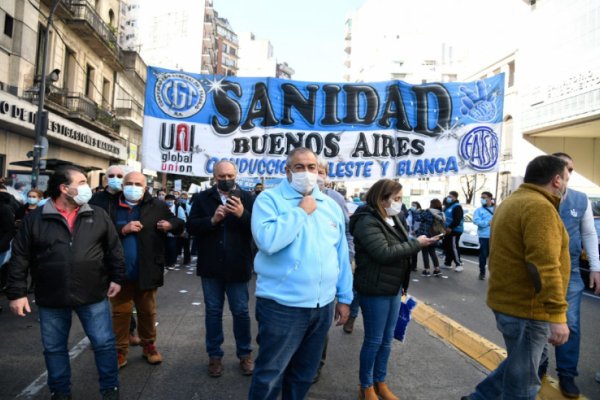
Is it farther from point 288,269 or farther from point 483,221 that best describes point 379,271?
point 483,221

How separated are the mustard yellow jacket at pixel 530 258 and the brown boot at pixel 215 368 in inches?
91.6

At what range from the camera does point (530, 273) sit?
2.69m

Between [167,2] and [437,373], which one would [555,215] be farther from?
[167,2]

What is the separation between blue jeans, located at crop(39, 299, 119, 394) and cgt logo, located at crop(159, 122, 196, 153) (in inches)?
130

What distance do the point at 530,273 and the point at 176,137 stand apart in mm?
5003

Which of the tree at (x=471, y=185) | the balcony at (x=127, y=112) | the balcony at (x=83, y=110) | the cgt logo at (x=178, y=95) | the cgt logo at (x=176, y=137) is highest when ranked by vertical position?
the balcony at (x=127, y=112)

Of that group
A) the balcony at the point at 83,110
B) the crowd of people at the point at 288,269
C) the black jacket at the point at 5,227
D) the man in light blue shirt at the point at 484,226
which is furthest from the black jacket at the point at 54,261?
the balcony at the point at 83,110

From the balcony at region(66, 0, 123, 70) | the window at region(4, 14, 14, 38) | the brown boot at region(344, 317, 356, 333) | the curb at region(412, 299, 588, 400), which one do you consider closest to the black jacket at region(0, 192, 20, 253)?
the brown boot at region(344, 317, 356, 333)

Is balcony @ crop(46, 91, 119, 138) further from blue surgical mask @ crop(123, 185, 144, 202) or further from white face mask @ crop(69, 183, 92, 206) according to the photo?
white face mask @ crop(69, 183, 92, 206)

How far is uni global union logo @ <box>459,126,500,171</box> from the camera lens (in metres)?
6.59

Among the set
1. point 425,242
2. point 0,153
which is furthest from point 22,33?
point 425,242

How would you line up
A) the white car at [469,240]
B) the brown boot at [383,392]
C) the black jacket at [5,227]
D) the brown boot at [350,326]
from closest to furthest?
1. the brown boot at [383,392]
2. the brown boot at [350,326]
3. the black jacket at [5,227]
4. the white car at [469,240]

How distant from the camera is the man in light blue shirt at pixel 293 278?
2619mm

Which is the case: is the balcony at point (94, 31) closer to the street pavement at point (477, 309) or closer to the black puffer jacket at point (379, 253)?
the street pavement at point (477, 309)
